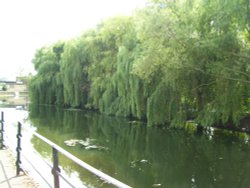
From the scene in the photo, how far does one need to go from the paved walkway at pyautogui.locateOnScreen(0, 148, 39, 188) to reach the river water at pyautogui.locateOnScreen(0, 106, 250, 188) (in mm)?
2780

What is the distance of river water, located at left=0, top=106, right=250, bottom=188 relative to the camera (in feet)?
26.8

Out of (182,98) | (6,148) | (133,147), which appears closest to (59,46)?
(182,98)

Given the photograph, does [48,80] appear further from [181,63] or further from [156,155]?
[156,155]

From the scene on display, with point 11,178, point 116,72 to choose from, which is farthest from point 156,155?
point 116,72

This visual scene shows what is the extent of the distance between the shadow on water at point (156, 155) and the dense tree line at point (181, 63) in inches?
45.0

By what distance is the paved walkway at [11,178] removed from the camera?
3.91 meters

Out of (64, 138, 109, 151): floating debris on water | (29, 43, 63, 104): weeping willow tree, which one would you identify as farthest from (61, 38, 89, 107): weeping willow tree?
(64, 138, 109, 151): floating debris on water

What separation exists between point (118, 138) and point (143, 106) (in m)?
3.88

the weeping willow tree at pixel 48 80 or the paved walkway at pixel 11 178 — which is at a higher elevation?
the weeping willow tree at pixel 48 80

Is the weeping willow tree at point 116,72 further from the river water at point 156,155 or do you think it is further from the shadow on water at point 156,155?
the shadow on water at point 156,155

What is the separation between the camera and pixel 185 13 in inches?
513

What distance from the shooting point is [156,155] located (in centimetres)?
1107

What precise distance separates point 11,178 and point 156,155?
7.34 m

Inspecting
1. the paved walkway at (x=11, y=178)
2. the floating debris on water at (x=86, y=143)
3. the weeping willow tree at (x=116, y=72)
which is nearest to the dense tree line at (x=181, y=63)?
the weeping willow tree at (x=116, y=72)
